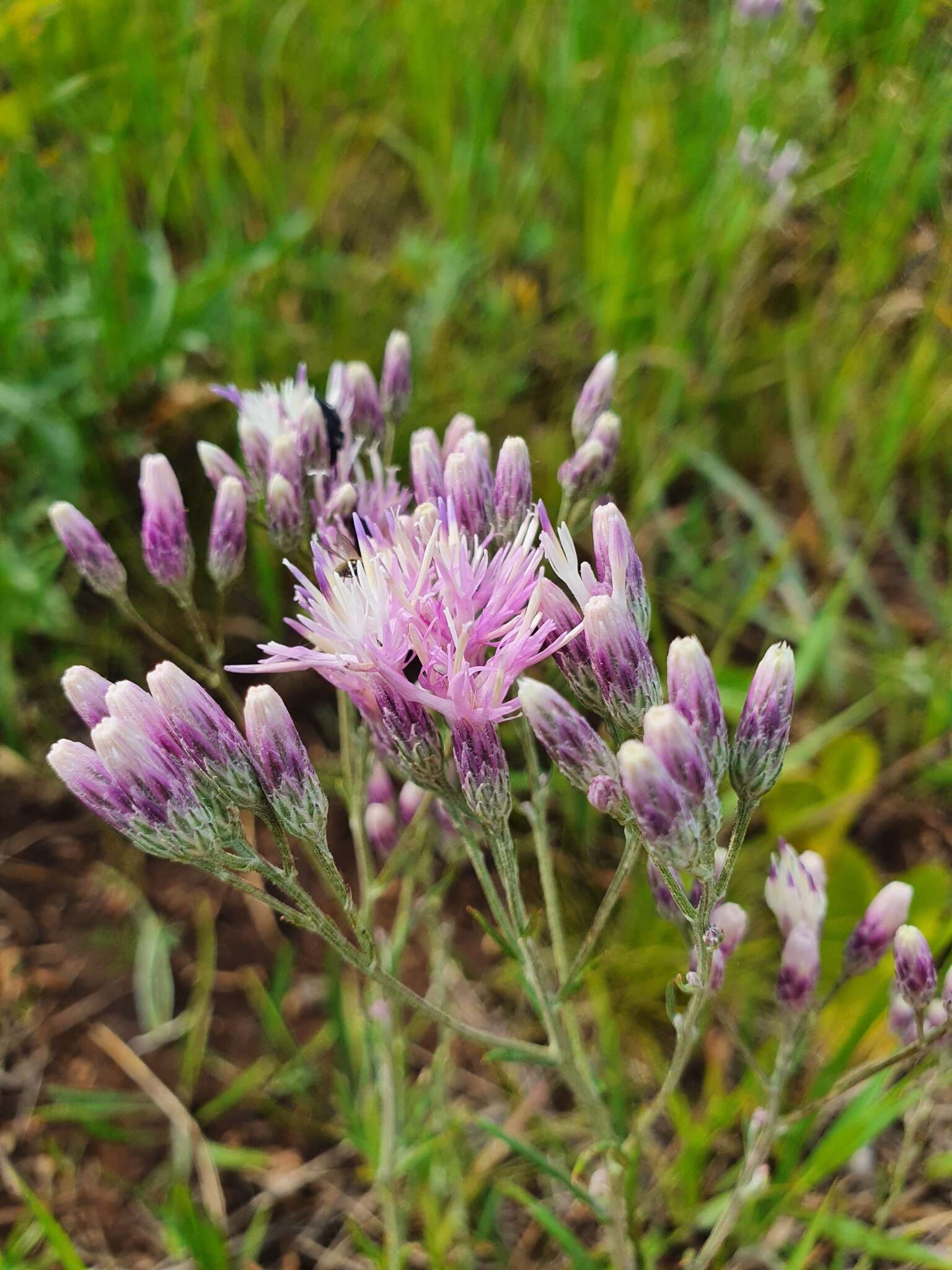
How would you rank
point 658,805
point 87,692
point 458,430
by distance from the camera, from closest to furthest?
1. point 658,805
2. point 87,692
3. point 458,430

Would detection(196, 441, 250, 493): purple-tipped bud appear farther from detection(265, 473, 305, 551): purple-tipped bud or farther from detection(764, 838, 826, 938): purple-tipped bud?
detection(764, 838, 826, 938): purple-tipped bud

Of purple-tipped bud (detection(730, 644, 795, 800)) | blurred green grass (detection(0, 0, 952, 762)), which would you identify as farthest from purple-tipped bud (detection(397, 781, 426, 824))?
blurred green grass (detection(0, 0, 952, 762))

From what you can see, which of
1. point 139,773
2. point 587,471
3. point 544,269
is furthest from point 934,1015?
point 544,269

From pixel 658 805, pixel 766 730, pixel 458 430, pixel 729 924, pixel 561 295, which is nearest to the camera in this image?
pixel 658 805

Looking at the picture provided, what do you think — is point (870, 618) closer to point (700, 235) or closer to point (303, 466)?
point (700, 235)

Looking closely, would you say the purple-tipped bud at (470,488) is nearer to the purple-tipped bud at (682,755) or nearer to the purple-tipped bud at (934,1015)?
the purple-tipped bud at (682,755)

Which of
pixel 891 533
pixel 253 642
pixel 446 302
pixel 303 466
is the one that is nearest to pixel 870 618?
pixel 891 533

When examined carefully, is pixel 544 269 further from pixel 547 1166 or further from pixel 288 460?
pixel 547 1166
